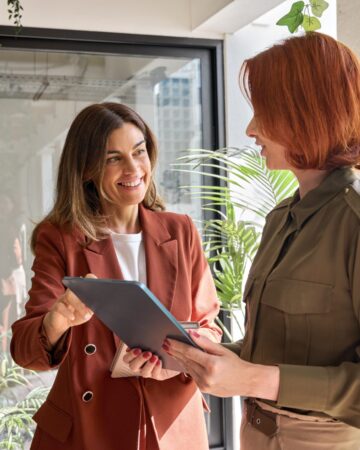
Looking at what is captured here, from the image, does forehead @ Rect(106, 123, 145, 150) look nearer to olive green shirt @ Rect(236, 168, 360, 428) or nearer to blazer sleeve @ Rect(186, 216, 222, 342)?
blazer sleeve @ Rect(186, 216, 222, 342)

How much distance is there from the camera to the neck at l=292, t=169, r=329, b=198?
150 centimetres

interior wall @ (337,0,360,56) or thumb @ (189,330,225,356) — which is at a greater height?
interior wall @ (337,0,360,56)

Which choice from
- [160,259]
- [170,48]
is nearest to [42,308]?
[160,259]

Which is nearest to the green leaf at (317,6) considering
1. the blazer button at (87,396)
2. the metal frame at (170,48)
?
the blazer button at (87,396)

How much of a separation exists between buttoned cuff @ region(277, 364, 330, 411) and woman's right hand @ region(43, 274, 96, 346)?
57 centimetres

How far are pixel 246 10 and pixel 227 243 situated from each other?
119cm

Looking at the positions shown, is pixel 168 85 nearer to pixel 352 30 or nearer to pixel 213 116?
pixel 213 116

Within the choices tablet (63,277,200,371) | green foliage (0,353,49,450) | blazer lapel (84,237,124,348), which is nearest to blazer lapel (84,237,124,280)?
blazer lapel (84,237,124,348)

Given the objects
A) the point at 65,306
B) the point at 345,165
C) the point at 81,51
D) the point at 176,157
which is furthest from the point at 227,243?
the point at 345,165

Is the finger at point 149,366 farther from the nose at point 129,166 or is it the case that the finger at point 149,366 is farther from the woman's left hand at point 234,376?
the nose at point 129,166

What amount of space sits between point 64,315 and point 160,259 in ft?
1.50

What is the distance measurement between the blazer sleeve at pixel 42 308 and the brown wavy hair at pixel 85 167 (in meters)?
0.07

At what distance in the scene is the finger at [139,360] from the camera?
1622 millimetres

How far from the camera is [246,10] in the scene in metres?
3.74
